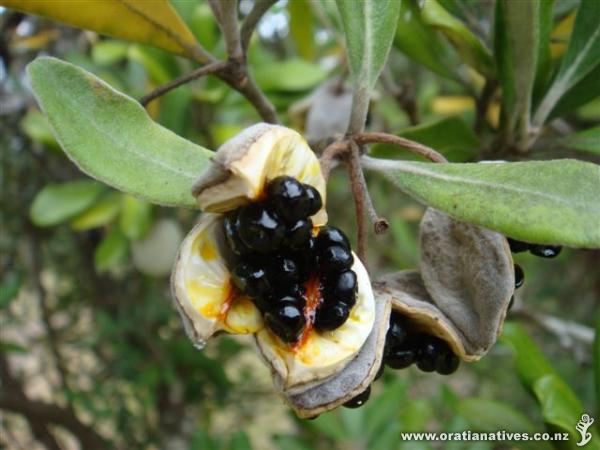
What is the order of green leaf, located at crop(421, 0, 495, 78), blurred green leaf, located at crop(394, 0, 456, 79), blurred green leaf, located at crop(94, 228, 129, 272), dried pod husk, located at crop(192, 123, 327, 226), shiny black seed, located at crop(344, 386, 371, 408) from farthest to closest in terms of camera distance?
blurred green leaf, located at crop(94, 228, 129, 272) → blurred green leaf, located at crop(394, 0, 456, 79) → green leaf, located at crop(421, 0, 495, 78) → shiny black seed, located at crop(344, 386, 371, 408) → dried pod husk, located at crop(192, 123, 327, 226)

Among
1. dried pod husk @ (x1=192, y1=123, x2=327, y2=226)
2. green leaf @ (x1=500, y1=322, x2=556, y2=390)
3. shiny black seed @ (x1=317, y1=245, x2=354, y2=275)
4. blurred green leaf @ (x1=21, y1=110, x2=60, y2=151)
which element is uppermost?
dried pod husk @ (x1=192, y1=123, x2=327, y2=226)

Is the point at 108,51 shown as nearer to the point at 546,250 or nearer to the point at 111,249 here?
the point at 111,249

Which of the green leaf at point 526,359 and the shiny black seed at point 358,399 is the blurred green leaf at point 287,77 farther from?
the shiny black seed at point 358,399

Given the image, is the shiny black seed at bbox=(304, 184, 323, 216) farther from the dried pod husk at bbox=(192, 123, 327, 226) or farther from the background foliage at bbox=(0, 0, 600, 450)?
the background foliage at bbox=(0, 0, 600, 450)

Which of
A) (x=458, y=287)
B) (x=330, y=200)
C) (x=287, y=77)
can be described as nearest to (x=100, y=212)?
(x=287, y=77)

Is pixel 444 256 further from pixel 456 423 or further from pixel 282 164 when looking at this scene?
pixel 456 423

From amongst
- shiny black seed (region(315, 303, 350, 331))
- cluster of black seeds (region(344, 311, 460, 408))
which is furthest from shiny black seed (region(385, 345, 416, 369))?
shiny black seed (region(315, 303, 350, 331))
